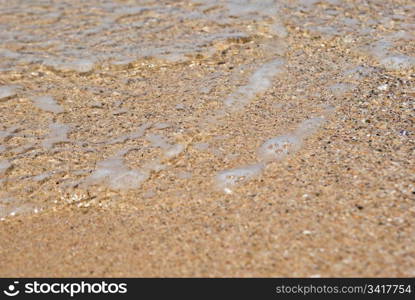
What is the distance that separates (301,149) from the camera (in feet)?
7.09

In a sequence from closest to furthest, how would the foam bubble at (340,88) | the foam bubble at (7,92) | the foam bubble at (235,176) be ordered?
the foam bubble at (235,176)
the foam bubble at (340,88)
the foam bubble at (7,92)

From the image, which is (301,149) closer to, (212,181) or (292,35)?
(212,181)

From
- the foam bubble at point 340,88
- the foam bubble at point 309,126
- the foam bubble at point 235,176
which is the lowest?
the foam bubble at point 235,176

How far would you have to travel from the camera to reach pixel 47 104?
264cm

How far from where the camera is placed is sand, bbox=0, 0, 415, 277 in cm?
170

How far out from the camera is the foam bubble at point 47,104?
2592 mm

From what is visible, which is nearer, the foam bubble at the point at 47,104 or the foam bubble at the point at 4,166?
the foam bubble at the point at 4,166

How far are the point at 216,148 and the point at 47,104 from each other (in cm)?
89

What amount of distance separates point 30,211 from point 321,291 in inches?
39.9

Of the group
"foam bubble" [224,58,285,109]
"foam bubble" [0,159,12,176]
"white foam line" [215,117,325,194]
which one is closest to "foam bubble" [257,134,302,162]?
"white foam line" [215,117,325,194]

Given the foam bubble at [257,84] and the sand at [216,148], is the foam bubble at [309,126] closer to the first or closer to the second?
the sand at [216,148]

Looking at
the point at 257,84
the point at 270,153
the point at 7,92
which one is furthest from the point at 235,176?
the point at 7,92

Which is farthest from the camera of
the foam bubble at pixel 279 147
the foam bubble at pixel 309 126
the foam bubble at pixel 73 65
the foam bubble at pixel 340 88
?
the foam bubble at pixel 73 65

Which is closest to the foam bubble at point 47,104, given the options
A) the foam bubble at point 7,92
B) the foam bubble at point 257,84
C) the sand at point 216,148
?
the sand at point 216,148
